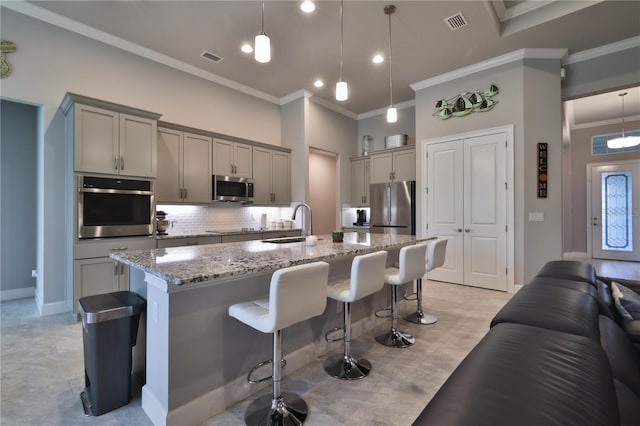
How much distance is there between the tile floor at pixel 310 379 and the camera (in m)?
1.74

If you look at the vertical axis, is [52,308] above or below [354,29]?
below

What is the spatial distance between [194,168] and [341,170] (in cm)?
320

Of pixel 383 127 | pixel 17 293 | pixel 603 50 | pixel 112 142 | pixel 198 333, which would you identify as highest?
pixel 603 50

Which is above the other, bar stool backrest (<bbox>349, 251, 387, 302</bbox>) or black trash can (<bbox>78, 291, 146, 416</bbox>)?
bar stool backrest (<bbox>349, 251, 387, 302</bbox>)

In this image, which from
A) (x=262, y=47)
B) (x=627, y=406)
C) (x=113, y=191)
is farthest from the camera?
(x=113, y=191)

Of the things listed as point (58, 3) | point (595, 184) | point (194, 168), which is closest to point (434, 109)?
point (194, 168)

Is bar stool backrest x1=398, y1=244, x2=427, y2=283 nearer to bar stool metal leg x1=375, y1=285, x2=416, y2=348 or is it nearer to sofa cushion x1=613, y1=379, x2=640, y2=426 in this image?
bar stool metal leg x1=375, y1=285, x2=416, y2=348

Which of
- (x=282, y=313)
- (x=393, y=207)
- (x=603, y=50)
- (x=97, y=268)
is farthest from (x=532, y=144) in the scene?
(x=97, y=268)

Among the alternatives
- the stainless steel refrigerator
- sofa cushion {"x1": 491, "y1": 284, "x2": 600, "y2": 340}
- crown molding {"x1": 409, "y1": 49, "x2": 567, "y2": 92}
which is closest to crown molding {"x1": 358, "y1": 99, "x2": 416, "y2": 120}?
crown molding {"x1": 409, "y1": 49, "x2": 567, "y2": 92}

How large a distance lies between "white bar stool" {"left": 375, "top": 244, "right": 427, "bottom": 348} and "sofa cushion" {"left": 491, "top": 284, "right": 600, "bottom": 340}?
0.95 m

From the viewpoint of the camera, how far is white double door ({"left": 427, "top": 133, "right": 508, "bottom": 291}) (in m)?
4.39

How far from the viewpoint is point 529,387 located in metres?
0.77

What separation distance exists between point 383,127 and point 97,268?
568 centimetres

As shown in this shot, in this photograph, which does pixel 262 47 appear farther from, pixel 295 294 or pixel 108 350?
pixel 108 350
